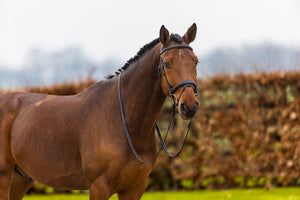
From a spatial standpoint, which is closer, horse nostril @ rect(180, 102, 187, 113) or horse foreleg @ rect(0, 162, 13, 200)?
horse nostril @ rect(180, 102, 187, 113)

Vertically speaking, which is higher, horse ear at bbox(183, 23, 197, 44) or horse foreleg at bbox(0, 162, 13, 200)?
horse ear at bbox(183, 23, 197, 44)

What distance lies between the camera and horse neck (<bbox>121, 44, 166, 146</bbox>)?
3.85 metres

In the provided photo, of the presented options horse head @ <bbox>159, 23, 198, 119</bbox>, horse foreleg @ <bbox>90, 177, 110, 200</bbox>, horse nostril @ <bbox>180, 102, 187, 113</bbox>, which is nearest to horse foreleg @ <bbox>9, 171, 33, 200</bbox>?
horse foreleg @ <bbox>90, 177, 110, 200</bbox>

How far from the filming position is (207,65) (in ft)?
31.9

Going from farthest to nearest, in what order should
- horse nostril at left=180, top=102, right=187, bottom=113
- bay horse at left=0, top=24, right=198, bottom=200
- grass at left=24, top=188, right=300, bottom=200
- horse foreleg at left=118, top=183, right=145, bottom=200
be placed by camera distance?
grass at left=24, top=188, right=300, bottom=200 → horse foreleg at left=118, top=183, right=145, bottom=200 → bay horse at left=0, top=24, right=198, bottom=200 → horse nostril at left=180, top=102, right=187, bottom=113

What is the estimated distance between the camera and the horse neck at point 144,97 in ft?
12.6

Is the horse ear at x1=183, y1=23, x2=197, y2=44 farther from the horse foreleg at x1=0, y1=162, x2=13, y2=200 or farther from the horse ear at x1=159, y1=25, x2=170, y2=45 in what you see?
the horse foreleg at x1=0, y1=162, x2=13, y2=200

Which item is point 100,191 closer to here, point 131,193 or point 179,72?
point 131,193

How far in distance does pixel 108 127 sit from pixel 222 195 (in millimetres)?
5236

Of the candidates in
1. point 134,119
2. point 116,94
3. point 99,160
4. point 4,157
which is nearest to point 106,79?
point 116,94

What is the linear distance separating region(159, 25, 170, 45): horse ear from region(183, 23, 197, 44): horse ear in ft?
0.77

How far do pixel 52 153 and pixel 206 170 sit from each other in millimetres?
5719

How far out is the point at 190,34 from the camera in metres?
3.90

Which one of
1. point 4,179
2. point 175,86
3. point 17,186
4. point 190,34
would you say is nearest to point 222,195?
point 17,186
